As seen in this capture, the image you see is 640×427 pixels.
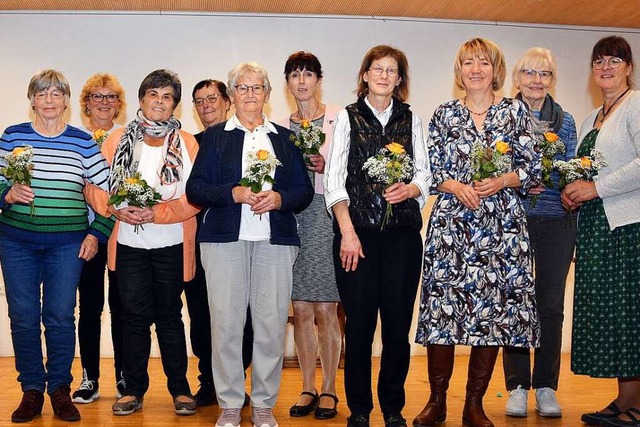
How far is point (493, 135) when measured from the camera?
4.16m

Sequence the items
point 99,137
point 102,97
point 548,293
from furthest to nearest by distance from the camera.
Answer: point 102,97, point 99,137, point 548,293

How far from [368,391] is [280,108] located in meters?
4.08

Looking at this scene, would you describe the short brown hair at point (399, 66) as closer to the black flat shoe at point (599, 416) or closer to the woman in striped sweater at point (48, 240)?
the woman in striped sweater at point (48, 240)

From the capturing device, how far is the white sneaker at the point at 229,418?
165 inches

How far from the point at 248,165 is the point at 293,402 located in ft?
5.68

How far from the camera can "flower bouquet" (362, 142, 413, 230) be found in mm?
3936

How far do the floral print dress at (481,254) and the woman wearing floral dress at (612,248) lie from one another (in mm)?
412

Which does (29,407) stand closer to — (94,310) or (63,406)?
(63,406)

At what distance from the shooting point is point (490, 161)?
400 cm

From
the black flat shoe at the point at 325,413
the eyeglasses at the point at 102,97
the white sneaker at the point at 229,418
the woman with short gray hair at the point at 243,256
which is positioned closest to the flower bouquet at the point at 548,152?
the woman with short gray hair at the point at 243,256

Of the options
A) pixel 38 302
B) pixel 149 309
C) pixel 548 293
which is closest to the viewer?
pixel 38 302

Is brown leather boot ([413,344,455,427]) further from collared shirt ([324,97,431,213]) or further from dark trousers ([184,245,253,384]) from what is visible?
dark trousers ([184,245,253,384])

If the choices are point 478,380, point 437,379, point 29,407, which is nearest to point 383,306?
point 437,379

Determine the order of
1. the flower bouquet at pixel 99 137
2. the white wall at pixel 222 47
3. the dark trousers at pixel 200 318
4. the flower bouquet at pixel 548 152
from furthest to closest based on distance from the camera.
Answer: the white wall at pixel 222 47 < the flower bouquet at pixel 99 137 < the dark trousers at pixel 200 318 < the flower bouquet at pixel 548 152
